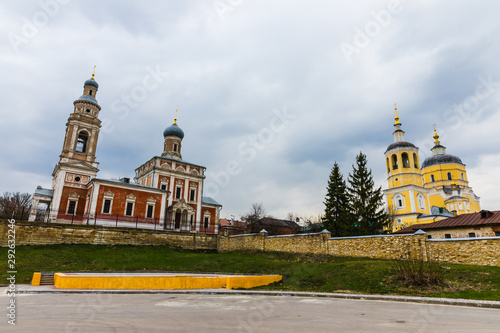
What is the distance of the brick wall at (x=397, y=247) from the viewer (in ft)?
45.7

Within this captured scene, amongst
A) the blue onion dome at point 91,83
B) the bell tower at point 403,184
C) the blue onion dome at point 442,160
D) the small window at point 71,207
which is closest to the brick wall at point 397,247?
the small window at point 71,207

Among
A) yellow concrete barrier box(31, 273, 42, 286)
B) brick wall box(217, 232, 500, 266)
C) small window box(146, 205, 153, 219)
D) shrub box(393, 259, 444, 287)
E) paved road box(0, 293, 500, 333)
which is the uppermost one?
small window box(146, 205, 153, 219)

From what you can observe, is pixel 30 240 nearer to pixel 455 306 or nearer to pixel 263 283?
pixel 263 283

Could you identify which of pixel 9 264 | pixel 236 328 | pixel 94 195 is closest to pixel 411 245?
pixel 236 328

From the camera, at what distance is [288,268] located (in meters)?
15.6

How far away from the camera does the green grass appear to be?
10.4 m

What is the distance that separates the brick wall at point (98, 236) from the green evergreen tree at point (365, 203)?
14446mm

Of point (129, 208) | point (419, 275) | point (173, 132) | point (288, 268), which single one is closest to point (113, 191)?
point (129, 208)

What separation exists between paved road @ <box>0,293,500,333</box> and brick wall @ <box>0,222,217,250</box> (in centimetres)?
1623

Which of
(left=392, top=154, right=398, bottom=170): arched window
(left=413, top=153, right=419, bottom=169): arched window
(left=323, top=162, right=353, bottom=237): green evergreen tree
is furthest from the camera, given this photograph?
(left=392, top=154, right=398, bottom=170): arched window

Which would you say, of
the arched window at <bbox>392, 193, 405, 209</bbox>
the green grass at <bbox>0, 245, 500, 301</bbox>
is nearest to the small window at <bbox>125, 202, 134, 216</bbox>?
the green grass at <bbox>0, 245, 500, 301</bbox>

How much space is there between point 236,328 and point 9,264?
58.3 feet

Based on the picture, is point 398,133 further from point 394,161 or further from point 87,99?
point 87,99

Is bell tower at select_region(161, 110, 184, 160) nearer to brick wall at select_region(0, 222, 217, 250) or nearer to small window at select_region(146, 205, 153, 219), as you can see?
small window at select_region(146, 205, 153, 219)
